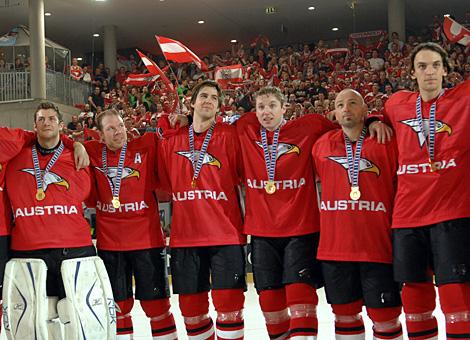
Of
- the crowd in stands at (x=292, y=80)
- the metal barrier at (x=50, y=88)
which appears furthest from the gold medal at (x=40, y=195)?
the metal barrier at (x=50, y=88)

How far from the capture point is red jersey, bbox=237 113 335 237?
5.15 meters

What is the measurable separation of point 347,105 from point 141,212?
1.86 meters

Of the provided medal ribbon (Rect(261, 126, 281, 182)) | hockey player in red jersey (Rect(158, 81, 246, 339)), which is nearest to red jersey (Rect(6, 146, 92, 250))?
hockey player in red jersey (Rect(158, 81, 246, 339))

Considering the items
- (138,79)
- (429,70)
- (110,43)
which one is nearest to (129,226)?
(429,70)

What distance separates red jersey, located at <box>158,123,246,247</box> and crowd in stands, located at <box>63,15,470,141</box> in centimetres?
750

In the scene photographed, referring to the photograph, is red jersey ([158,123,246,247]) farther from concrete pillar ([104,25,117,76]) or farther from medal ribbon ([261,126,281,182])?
concrete pillar ([104,25,117,76])

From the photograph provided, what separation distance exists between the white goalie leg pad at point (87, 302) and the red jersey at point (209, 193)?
61 centimetres

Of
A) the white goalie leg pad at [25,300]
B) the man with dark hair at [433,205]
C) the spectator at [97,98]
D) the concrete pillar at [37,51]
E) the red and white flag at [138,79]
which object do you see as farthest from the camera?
the spectator at [97,98]

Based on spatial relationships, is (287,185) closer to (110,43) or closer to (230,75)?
(230,75)

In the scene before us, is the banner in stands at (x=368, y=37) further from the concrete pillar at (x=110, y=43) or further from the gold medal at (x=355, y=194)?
the gold medal at (x=355, y=194)

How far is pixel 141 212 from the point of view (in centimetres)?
566

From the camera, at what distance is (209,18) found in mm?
22906

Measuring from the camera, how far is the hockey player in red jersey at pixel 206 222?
17.1 feet

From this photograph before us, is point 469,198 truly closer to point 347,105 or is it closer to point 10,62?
point 347,105
